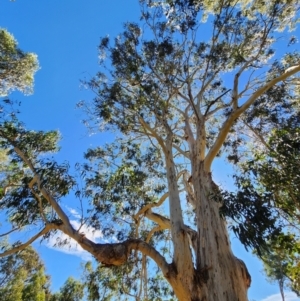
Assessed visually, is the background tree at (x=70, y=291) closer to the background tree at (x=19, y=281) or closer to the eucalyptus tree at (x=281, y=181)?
the background tree at (x=19, y=281)

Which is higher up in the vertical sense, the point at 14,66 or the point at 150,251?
the point at 14,66

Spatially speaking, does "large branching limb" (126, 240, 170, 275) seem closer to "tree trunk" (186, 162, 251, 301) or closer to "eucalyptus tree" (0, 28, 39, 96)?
"tree trunk" (186, 162, 251, 301)

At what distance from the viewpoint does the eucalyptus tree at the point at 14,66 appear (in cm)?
846

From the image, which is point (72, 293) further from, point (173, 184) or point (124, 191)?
point (173, 184)

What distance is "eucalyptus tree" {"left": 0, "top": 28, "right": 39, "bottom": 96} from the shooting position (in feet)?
27.8

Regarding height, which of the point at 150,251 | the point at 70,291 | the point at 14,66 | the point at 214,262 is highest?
the point at 14,66

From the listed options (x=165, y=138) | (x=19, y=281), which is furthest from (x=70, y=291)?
(x=165, y=138)

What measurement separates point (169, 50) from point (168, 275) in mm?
5435

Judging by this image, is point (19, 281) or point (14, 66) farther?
point (19, 281)

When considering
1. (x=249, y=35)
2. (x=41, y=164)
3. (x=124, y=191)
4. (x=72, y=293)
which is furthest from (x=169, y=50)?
(x=72, y=293)

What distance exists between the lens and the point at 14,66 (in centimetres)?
891

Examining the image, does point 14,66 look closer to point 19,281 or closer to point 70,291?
point 19,281

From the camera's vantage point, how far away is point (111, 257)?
12.5ft

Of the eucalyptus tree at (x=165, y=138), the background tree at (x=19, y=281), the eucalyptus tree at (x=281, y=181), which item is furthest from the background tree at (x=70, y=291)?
the eucalyptus tree at (x=281, y=181)
